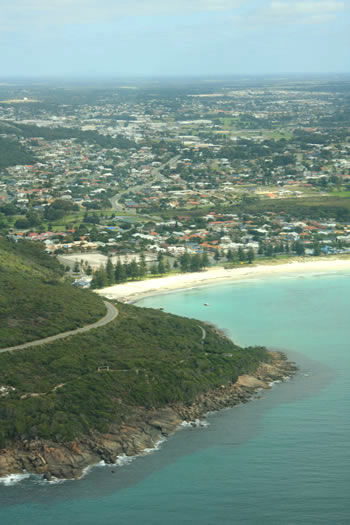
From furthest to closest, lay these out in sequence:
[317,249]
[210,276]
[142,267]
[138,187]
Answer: [138,187] < [317,249] < [210,276] < [142,267]

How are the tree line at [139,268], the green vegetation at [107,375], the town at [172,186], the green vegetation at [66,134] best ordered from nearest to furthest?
the green vegetation at [107,375] < the tree line at [139,268] < the town at [172,186] < the green vegetation at [66,134]

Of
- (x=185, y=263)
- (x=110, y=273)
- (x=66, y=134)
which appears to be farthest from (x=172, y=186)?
(x=66, y=134)

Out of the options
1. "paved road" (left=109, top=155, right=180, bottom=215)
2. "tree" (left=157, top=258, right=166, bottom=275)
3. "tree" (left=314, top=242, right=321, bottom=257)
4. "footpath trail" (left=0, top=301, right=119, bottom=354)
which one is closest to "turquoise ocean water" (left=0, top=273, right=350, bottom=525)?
"footpath trail" (left=0, top=301, right=119, bottom=354)

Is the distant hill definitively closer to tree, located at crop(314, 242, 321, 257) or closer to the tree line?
the tree line

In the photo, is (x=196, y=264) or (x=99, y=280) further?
(x=196, y=264)

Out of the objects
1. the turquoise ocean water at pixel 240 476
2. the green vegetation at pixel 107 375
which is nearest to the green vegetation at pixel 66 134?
the green vegetation at pixel 107 375

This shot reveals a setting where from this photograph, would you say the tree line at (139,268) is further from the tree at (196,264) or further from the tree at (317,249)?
the tree at (317,249)

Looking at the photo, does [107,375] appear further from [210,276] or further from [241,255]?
[241,255]
